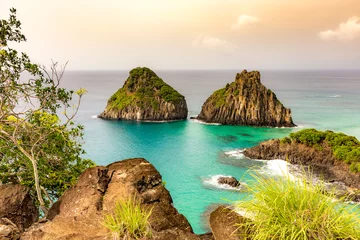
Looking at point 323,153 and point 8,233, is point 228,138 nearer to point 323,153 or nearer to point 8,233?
point 323,153

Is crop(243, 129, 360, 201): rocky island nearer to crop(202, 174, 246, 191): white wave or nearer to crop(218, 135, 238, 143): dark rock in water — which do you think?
crop(202, 174, 246, 191): white wave

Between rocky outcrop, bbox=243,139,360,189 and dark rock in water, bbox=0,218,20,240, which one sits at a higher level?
dark rock in water, bbox=0,218,20,240

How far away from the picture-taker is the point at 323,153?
53406 millimetres

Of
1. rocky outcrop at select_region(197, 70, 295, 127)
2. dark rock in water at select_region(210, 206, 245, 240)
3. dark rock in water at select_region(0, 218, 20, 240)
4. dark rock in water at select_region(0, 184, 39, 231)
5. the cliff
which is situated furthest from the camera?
rocky outcrop at select_region(197, 70, 295, 127)

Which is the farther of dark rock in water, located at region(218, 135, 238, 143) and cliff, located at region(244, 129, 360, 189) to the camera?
dark rock in water, located at region(218, 135, 238, 143)

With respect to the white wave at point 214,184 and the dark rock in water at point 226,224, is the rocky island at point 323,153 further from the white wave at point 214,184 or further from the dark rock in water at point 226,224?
the dark rock in water at point 226,224

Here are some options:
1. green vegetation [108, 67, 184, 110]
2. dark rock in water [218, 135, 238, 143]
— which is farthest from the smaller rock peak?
dark rock in water [218, 135, 238, 143]

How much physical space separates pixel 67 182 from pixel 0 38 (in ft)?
26.5

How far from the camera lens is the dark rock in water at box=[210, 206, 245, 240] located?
5.77 meters

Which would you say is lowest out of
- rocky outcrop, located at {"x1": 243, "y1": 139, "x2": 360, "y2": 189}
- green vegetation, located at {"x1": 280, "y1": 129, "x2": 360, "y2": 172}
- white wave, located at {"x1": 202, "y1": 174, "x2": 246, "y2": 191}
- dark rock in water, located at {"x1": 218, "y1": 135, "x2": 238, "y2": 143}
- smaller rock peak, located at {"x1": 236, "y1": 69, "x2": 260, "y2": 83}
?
white wave, located at {"x1": 202, "y1": 174, "x2": 246, "y2": 191}

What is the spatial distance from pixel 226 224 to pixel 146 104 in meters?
103

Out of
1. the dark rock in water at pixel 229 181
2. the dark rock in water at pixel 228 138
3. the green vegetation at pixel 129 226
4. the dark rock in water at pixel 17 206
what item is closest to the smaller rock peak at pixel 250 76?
the dark rock in water at pixel 228 138

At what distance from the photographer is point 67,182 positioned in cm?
1447

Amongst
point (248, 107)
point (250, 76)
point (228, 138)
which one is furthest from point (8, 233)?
point (250, 76)
